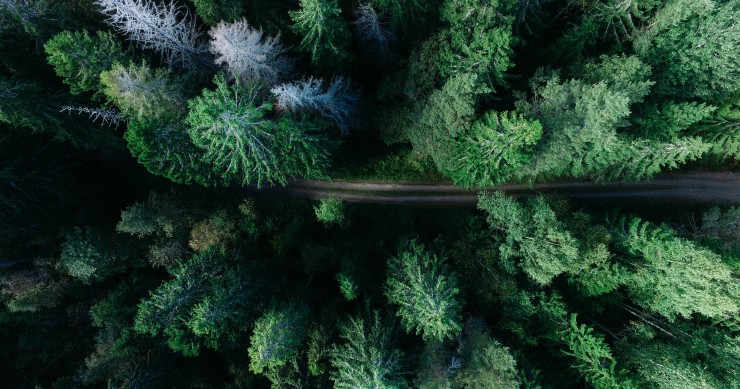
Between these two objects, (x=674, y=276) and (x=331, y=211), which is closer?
(x=674, y=276)

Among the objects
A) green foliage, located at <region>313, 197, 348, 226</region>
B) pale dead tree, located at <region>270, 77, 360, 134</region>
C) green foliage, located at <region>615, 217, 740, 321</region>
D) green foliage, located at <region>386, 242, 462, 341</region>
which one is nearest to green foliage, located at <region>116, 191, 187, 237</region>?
green foliage, located at <region>313, 197, 348, 226</region>

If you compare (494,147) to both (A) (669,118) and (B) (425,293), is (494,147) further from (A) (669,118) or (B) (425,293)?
(A) (669,118)

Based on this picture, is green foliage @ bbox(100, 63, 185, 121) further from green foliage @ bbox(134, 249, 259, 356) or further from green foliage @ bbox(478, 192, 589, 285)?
green foliage @ bbox(478, 192, 589, 285)

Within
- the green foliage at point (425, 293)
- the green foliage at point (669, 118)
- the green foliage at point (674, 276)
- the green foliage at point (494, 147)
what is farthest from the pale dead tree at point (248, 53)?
the green foliage at point (674, 276)

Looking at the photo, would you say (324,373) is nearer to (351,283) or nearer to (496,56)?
(351,283)

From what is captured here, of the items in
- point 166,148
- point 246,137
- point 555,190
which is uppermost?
point 555,190

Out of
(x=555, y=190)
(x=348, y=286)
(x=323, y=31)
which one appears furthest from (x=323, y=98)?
(x=555, y=190)
